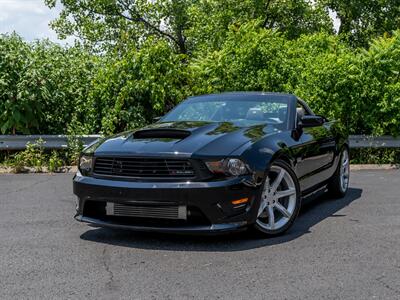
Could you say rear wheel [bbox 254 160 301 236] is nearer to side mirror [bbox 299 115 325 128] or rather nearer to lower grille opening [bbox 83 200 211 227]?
lower grille opening [bbox 83 200 211 227]

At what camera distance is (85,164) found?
18.6ft

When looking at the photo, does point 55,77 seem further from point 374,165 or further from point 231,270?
point 231,270

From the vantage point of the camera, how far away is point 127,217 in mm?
5312

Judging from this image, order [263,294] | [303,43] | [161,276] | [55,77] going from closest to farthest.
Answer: [263,294]
[161,276]
[55,77]
[303,43]

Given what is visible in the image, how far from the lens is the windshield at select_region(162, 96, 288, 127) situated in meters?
6.50

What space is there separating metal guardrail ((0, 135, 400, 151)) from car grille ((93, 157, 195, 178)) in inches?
242

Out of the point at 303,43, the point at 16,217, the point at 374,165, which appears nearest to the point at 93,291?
the point at 16,217

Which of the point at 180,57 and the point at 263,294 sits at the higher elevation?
the point at 180,57

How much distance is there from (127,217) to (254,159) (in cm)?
122

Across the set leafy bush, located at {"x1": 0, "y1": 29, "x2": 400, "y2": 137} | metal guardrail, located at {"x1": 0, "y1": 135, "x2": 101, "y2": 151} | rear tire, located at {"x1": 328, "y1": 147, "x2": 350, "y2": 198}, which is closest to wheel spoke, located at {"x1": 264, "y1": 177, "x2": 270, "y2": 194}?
rear tire, located at {"x1": 328, "y1": 147, "x2": 350, "y2": 198}

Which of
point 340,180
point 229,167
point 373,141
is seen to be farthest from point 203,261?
point 373,141

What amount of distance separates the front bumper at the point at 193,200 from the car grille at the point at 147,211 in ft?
0.15

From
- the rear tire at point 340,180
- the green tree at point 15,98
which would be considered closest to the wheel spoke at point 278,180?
the rear tire at point 340,180

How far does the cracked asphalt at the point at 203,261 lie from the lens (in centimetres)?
406
